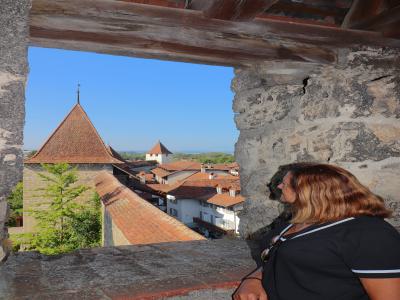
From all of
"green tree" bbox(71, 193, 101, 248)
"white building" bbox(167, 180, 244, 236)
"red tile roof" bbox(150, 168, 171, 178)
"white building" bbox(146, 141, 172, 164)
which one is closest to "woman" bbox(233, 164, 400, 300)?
"green tree" bbox(71, 193, 101, 248)

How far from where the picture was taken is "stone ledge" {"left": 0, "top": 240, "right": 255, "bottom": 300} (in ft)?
5.35

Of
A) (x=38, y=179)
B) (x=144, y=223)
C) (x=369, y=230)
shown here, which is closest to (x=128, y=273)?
(x=369, y=230)

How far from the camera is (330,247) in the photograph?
3.78ft

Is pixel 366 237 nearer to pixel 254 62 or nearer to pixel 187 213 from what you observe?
pixel 254 62

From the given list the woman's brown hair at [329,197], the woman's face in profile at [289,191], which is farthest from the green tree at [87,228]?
the woman's brown hair at [329,197]

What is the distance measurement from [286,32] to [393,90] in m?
0.76

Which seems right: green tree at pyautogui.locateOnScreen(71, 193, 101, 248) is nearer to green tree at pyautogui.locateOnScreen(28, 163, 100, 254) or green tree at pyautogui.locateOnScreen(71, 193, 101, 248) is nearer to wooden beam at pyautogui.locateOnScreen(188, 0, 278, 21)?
green tree at pyautogui.locateOnScreen(28, 163, 100, 254)

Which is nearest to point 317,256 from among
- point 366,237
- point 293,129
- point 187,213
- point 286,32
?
point 366,237

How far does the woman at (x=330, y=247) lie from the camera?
109cm

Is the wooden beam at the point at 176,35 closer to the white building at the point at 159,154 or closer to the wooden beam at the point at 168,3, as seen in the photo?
the wooden beam at the point at 168,3

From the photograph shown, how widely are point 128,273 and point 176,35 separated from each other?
1164 millimetres

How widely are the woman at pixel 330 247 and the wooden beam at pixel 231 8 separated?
2.31 feet

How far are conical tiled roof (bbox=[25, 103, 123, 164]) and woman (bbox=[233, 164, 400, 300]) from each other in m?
19.6

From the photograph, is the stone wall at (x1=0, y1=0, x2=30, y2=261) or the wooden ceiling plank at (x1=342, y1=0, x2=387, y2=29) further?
the wooden ceiling plank at (x1=342, y1=0, x2=387, y2=29)
